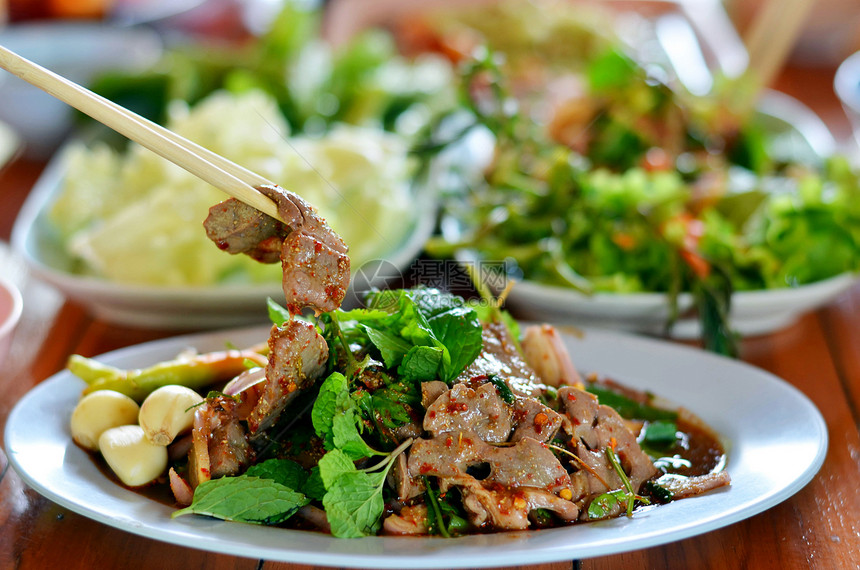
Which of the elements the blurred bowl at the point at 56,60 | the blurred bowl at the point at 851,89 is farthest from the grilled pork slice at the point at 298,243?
the blurred bowl at the point at 851,89

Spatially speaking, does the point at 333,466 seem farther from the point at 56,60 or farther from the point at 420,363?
the point at 56,60

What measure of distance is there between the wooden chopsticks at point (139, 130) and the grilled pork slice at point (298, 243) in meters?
0.05

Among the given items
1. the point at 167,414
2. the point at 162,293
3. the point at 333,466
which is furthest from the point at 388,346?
the point at 162,293

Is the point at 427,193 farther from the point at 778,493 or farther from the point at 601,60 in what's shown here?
the point at 778,493

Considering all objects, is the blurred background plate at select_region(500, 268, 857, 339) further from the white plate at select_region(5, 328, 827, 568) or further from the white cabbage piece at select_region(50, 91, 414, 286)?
the white cabbage piece at select_region(50, 91, 414, 286)

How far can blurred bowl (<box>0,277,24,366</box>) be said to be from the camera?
225 centimetres

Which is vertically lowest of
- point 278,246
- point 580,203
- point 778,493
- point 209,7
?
point 209,7

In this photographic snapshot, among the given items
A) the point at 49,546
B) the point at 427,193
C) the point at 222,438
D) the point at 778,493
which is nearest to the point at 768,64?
the point at 427,193

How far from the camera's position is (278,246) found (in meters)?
1.85

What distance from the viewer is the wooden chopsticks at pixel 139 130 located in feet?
5.22

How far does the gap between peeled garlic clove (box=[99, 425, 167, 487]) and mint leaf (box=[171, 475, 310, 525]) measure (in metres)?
0.22

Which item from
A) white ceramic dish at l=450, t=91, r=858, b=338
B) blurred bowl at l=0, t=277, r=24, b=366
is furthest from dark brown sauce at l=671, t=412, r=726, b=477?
blurred bowl at l=0, t=277, r=24, b=366

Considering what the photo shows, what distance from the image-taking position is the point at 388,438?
176 centimetres

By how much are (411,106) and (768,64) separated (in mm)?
1952
